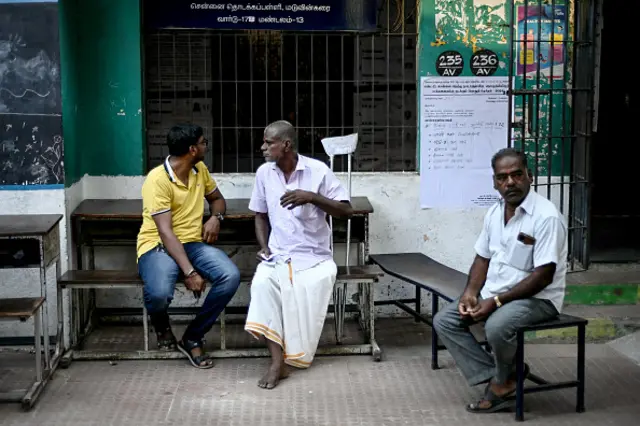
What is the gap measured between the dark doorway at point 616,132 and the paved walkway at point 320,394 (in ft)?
12.3

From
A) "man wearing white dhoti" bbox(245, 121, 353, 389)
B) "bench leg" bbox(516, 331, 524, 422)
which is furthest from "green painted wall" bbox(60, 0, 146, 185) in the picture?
"bench leg" bbox(516, 331, 524, 422)

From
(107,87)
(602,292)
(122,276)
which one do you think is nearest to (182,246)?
(122,276)

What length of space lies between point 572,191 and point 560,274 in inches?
84.2

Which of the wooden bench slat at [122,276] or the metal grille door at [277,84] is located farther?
the metal grille door at [277,84]

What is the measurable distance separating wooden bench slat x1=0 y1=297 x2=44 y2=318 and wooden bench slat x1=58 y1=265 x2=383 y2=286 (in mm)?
515

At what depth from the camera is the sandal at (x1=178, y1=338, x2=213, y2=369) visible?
19.6 feet

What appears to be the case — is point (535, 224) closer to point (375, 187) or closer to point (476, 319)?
point (476, 319)

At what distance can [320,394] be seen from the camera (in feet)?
18.0

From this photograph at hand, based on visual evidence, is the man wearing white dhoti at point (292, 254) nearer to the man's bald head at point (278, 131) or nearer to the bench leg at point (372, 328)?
the man's bald head at point (278, 131)

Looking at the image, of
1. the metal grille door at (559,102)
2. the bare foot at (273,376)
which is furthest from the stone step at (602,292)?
the bare foot at (273,376)

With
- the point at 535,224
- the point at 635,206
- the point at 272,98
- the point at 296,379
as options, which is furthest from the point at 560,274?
the point at 635,206

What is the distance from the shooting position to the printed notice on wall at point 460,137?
687 centimetres

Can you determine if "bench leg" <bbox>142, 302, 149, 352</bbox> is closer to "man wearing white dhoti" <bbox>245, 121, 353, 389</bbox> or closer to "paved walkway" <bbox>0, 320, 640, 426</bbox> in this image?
"paved walkway" <bbox>0, 320, 640, 426</bbox>

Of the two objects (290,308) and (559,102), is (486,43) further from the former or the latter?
(290,308)
